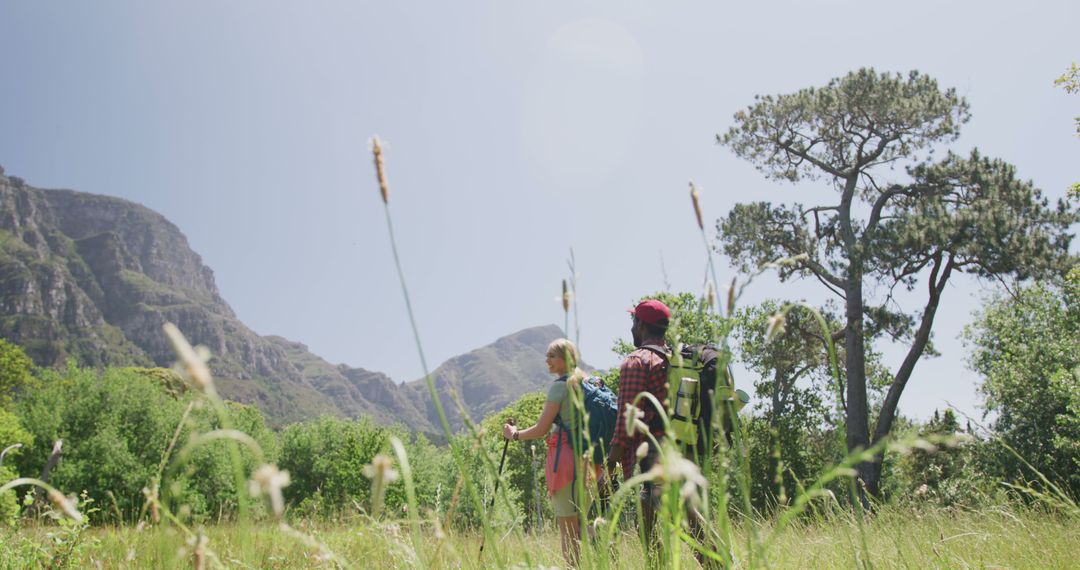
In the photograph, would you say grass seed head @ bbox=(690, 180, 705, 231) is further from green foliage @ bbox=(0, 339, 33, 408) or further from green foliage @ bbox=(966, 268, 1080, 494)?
green foliage @ bbox=(0, 339, 33, 408)

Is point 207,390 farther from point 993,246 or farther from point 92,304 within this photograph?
point 92,304

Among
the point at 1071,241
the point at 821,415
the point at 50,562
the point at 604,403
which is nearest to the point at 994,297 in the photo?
the point at 821,415

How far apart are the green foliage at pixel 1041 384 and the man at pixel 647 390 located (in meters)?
13.5

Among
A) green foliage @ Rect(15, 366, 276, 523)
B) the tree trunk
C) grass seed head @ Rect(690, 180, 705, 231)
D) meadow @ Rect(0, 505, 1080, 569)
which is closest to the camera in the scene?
grass seed head @ Rect(690, 180, 705, 231)

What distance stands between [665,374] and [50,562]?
13.8ft

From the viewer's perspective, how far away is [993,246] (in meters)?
14.8

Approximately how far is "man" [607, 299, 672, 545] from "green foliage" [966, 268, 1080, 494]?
1348 centimetres

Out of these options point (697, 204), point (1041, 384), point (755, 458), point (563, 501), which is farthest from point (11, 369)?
point (1041, 384)

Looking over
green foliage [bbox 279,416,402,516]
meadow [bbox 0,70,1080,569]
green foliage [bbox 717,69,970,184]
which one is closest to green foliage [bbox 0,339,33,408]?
meadow [bbox 0,70,1080,569]

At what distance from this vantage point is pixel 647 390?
12.0 ft

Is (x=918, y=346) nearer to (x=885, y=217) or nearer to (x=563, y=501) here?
(x=885, y=217)

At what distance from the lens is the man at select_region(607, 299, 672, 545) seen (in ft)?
11.0

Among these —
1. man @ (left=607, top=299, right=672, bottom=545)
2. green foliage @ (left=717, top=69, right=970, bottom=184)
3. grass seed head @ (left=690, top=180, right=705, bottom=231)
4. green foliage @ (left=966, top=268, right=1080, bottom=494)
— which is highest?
green foliage @ (left=717, top=69, right=970, bottom=184)

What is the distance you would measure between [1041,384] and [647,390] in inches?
815
